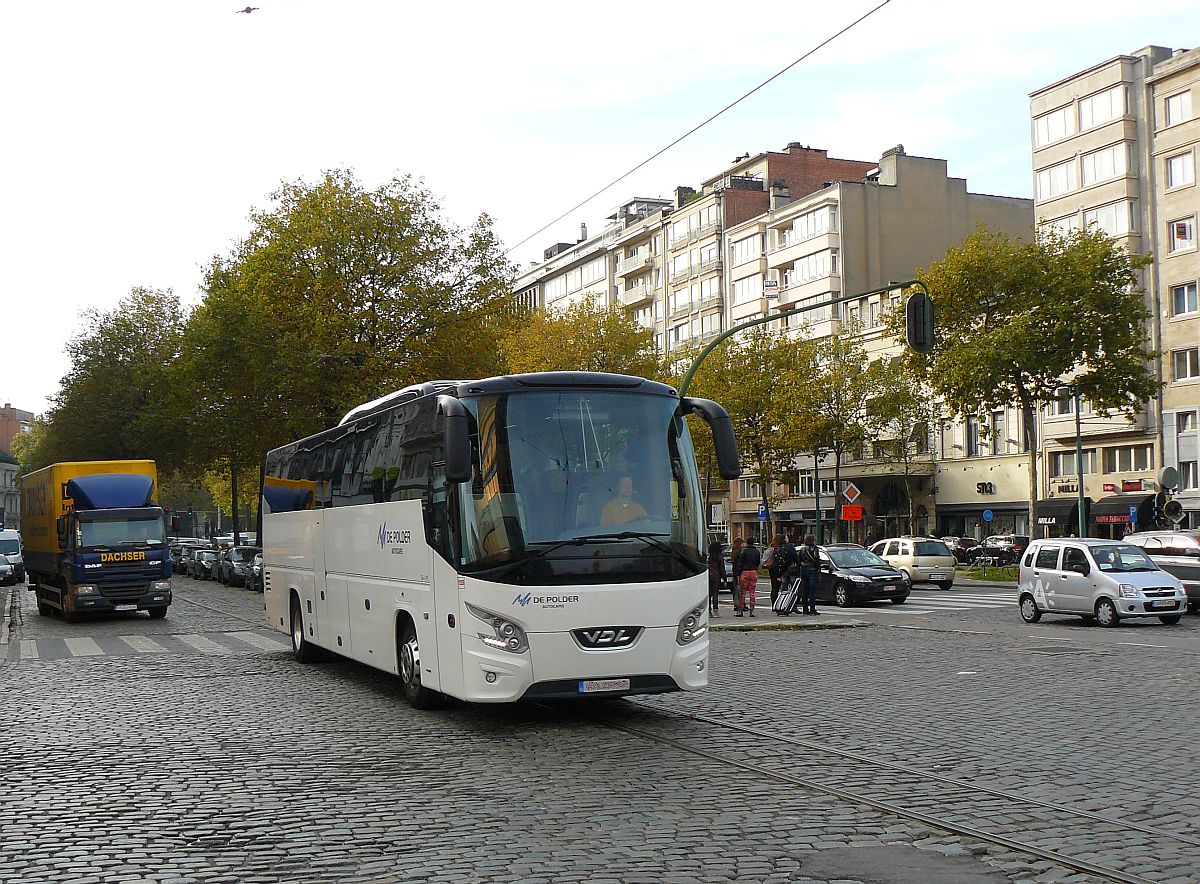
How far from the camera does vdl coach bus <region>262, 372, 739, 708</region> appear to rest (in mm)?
12172

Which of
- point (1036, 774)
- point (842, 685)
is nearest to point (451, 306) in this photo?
point (842, 685)

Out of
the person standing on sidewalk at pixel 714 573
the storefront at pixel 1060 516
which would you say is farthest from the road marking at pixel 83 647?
the storefront at pixel 1060 516

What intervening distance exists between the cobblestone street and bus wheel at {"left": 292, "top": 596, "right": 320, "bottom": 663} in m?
1.71

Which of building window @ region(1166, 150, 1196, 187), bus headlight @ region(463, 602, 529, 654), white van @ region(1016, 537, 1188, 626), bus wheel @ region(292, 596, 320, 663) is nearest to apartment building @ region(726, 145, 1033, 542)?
building window @ region(1166, 150, 1196, 187)

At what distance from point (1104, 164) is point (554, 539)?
53.6 metres

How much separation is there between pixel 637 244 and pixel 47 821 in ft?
314

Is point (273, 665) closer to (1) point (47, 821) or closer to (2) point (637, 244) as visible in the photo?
(1) point (47, 821)

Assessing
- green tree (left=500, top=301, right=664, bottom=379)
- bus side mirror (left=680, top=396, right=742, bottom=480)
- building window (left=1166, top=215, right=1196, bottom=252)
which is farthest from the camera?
green tree (left=500, top=301, right=664, bottom=379)

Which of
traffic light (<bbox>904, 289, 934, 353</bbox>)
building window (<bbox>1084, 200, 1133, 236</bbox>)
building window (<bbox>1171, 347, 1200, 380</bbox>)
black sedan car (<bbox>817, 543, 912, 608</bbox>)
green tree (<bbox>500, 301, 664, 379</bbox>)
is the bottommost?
black sedan car (<bbox>817, 543, 912, 608</bbox>)

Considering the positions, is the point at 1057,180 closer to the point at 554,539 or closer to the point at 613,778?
the point at 554,539

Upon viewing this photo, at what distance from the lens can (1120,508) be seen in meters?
57.1

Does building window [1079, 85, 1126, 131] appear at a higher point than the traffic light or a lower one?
higher

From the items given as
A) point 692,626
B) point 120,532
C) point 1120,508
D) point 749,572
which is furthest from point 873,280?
point 692,626

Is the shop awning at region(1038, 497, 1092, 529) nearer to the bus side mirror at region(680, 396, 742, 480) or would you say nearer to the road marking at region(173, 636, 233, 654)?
the road marking at region(173, 636, 233, 654)
